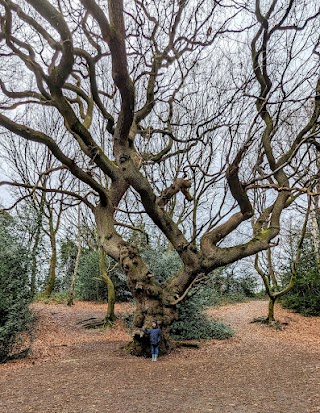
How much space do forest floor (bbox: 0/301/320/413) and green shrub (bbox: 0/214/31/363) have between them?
1.36 feet

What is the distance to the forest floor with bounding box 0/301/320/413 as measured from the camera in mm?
4039

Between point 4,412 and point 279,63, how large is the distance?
7841 mm

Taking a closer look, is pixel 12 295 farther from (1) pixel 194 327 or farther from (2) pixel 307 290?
(2) pixel 307 290

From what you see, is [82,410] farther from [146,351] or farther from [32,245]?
[32,245]

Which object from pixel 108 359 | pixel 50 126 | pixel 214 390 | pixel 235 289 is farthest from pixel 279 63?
pixel 235 289

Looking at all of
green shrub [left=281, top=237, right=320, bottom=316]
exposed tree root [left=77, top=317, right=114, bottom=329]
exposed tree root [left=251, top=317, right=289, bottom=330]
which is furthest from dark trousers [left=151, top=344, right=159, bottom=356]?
green shrub [left=281, top=237, right=320, bottom=316]

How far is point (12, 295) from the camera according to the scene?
6.91 metres

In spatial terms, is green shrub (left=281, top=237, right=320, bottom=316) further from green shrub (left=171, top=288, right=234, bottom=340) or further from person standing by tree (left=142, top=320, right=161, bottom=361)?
person standing by tree (left=142, top=320, right=161, bottom=361)

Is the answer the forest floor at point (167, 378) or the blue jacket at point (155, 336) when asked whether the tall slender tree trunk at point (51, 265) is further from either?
the blue jacket at point (155, 336)

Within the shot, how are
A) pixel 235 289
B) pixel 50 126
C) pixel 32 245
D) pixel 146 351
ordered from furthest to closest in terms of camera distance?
pixel 235 289, pixel 50 126, pixel 32 245, pixel 146 351

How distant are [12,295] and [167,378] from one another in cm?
364

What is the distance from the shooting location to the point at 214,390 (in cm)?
464

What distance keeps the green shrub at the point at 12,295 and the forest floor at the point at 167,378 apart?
0.42 metres

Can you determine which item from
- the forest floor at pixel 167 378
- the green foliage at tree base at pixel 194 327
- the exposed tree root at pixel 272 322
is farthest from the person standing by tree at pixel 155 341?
the exposed tree root at pixel 272 322
